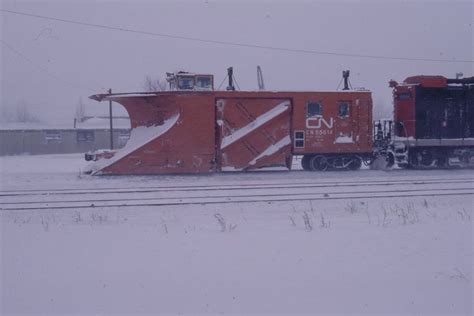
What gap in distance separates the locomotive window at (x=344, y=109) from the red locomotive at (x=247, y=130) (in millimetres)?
43

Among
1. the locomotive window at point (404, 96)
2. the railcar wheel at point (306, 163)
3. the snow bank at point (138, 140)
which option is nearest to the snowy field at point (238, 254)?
the snow bank at point (138, 140)

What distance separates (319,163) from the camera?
22.4 meters

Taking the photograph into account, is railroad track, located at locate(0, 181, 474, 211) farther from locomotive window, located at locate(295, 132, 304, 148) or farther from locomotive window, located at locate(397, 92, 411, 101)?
locomotive window, located at locate(397, 92, 411, 101)

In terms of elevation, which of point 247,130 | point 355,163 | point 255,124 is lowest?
point 355,163

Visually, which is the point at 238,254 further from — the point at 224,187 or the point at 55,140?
the point at 55,140

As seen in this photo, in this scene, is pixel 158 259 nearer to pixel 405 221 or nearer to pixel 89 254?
pixel 89 254

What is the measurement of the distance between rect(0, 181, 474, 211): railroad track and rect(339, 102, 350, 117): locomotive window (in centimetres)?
684

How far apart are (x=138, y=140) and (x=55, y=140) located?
34.6m

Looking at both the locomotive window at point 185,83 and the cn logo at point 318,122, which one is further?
the cn logo at point 318,122

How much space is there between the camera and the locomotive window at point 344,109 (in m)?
22.0

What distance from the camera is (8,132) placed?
5016 cm

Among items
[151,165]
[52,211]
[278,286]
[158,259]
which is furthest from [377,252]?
[151,165]

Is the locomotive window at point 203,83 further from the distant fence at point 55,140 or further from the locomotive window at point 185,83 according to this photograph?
the distant fence at point 55,140

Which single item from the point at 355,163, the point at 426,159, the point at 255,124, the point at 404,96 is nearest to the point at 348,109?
the point at 355,163
